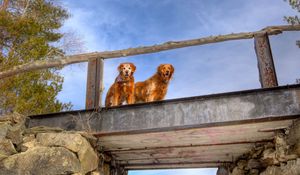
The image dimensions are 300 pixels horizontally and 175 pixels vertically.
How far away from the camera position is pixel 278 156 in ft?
16.7

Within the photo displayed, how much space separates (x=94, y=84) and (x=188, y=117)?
1817 millimetres

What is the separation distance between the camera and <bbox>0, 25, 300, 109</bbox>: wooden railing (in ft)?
17.0

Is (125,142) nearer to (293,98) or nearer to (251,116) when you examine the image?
(251,116)

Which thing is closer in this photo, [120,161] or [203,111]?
[203,111]

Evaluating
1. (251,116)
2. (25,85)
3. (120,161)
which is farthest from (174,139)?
(25,85)

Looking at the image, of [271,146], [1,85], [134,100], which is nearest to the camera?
[271,146]

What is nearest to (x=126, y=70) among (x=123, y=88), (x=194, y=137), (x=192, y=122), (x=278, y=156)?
(x=123, y=88)

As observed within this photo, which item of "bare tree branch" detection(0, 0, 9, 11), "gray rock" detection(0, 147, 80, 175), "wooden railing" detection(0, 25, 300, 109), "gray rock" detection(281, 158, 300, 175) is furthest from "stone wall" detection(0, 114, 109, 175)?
"bare tree branch" detection(0, 0, 9, 11)

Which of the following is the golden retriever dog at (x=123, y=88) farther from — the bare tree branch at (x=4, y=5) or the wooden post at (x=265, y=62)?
the bare tree branch at (x=4, y=5)

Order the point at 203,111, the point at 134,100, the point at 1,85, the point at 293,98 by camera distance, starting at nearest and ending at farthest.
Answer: the point at 293,98 → the point at 203,111 → the point at 134,100 → the point at 1,85

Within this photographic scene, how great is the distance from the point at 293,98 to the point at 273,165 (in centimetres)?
124

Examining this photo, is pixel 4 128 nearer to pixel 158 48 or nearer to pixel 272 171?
pixel 158 48

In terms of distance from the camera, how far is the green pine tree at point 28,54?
12.4 meters

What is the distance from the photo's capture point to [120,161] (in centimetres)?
724
